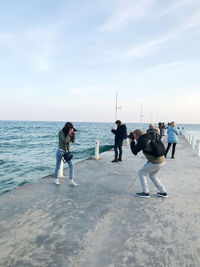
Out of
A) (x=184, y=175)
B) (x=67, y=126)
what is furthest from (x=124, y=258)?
(x=184, y=175)

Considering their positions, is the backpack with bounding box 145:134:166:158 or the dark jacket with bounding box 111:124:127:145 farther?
the dark jacket with bounding box 111:124:127:145

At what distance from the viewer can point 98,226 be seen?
A: 11.3 feet

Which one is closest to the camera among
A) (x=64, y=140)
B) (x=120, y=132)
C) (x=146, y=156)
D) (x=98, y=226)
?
(x=98, y=226)

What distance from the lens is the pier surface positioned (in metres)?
2.64

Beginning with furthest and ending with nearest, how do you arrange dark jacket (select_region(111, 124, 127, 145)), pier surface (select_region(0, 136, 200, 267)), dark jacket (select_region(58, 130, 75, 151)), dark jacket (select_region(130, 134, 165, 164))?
dark jacket (select_region(111, 124, 127, 145)), dark jacket (select_region(58, 130, 75, 151)), dark jacket (select_region(130, 134, 165, 164)), pier surface (select_region(0, 136, 200, 267))

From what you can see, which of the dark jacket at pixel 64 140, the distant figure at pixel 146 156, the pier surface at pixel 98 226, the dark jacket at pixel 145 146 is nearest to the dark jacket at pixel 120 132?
the pier surface at pixel 98 226

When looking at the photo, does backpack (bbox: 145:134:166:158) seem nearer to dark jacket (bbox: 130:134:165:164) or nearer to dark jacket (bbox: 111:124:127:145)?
dark jacket (bbox: 130:134:165:164)

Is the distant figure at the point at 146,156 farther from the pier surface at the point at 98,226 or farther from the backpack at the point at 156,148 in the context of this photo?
the pier surface at the point at 98,226

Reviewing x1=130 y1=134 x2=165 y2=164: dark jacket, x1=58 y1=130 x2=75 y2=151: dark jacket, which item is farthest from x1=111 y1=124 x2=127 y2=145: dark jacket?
x1=130 y1=134 x2=165 y2=164: dark jacket

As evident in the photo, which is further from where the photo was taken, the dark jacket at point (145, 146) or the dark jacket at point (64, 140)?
the dark jacket at point (64, 140)

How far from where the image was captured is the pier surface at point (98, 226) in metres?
2.64

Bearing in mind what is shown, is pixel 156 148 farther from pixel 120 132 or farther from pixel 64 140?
pixel 120 132

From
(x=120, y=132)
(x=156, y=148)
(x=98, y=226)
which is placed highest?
(x=120, y=132)

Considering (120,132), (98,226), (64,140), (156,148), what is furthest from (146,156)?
(120,132)
